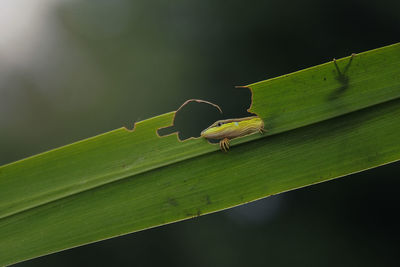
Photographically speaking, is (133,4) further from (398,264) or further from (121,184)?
(398,264)

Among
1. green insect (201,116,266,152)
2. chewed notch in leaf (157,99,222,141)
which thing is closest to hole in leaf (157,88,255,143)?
chewed notch in leaf (157,99,222,141)

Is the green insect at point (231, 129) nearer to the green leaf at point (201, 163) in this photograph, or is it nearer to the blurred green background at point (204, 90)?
the green leaf at point (201, 163)

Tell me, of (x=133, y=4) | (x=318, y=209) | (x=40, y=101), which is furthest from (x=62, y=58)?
(x=318, y=209)

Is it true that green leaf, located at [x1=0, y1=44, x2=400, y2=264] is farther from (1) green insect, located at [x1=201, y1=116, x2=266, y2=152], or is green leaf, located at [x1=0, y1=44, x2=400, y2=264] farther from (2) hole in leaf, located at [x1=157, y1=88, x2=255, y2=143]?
(2) hole in leaf, located at [x1=157, y1=88, x2=255, y2=143]

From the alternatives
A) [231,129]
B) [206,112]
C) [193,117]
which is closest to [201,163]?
[231,129]

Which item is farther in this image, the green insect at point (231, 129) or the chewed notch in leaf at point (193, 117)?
the chewed notch in leaf at point (193, 117)

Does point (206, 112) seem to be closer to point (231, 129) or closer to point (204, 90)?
point (204, 90)

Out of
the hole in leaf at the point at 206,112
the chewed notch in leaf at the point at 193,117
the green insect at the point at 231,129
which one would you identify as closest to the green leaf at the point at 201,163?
the green insect at the point at 231,129
